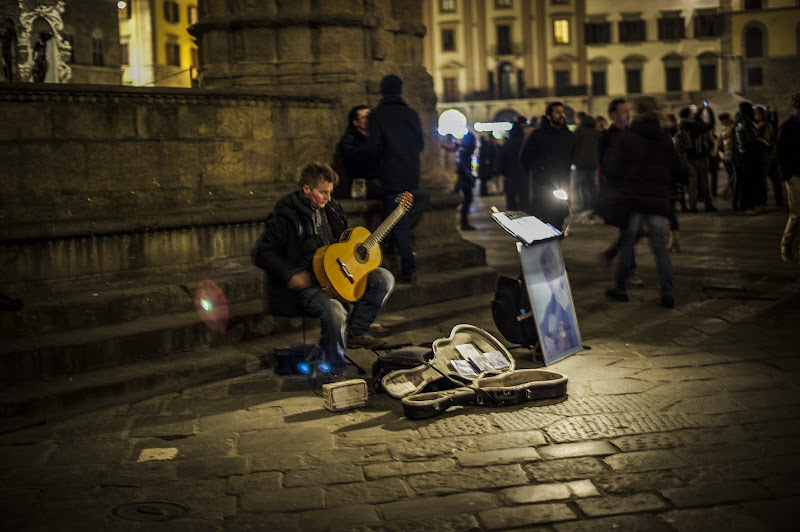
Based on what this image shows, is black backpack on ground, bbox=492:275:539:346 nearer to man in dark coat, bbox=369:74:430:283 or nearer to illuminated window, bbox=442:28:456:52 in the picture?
man in dark coat, bbox=369:74:430:283

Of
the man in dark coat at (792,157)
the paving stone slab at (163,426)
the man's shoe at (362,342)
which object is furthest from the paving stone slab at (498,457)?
the man in dark coat at (792,157)

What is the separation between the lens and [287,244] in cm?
645

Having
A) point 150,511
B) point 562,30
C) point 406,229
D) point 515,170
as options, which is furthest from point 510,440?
point 562,30

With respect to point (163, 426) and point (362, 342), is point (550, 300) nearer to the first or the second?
point (362, 342)

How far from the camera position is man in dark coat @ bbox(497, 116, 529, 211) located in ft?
46.2

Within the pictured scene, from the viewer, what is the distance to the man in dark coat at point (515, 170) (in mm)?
14094

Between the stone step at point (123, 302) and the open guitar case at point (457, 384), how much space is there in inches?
85.0

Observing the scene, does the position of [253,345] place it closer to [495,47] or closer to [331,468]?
[331,468]

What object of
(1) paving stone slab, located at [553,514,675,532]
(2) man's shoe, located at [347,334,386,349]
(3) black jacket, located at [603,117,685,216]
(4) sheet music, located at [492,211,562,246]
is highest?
(3) black jacket, located at [603,117,685,216]

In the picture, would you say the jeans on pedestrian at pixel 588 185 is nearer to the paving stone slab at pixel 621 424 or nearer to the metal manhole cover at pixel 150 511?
the paving stone slab at pixel 621 424

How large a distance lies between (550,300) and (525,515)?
9.63ft

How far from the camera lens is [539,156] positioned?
35.0 feet

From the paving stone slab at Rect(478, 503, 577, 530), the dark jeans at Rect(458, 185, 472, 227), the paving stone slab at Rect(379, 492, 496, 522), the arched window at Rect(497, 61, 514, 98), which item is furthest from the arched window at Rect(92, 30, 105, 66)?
the paving stone slab at Rect(478, 503, 577, 530)

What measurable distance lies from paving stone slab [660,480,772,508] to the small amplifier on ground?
210 cm
